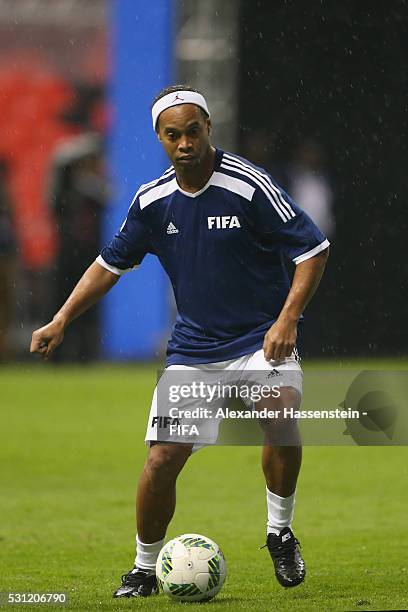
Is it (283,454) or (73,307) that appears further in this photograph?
(73,307)

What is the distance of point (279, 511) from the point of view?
6621mm

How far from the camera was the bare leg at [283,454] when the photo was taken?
6.50 meters

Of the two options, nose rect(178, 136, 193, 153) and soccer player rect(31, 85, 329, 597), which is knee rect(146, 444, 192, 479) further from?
nose rect(178, 136, 193, 153)

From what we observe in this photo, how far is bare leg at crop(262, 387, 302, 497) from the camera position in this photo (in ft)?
21.3

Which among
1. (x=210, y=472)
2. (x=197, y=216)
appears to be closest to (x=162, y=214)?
(x=197, y=216)

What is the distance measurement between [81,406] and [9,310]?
4.91 metres

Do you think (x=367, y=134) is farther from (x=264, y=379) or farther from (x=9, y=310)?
(x=264, y=379)

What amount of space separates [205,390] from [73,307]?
72cm

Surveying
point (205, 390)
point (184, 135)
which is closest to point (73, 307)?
point (205, 390)

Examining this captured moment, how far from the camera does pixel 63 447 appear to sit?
1209cm

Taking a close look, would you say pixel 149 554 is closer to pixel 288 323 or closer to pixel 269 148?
pixel 288 323

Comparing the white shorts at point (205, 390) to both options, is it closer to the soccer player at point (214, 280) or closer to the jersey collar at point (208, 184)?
the soccer player at point (214, 280)

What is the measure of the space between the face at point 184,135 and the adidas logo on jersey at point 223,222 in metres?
0.27

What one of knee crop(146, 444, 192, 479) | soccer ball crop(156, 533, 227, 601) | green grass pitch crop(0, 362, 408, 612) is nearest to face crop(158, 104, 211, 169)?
knee crop(146, 444, 192, 479)
